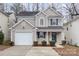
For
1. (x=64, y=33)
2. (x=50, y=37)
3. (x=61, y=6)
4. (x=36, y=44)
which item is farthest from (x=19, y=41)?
(x=61, y=6)

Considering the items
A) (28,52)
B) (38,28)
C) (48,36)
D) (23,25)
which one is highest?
(23,25)

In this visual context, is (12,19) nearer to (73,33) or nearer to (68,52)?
(73,33)

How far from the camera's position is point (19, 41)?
2994 centimetres

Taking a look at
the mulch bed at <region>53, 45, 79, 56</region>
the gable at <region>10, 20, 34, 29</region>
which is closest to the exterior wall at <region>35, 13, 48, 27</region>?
the gable at <region>10, 20, 34, 29</region>

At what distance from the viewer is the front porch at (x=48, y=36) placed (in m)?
31.0

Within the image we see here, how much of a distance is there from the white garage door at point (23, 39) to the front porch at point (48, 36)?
49.3 inches

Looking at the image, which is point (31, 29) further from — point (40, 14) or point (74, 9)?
point (74, 9)

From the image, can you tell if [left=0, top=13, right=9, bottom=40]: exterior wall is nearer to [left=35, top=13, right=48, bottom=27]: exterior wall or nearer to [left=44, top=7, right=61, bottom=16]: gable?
[left=35, top=13, right=48, bottom=27]: exterior wall

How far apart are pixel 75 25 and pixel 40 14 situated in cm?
648

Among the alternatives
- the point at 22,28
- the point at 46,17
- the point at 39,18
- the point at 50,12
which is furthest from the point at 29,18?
the point at 50,12

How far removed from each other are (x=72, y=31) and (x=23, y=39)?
21.3 ft

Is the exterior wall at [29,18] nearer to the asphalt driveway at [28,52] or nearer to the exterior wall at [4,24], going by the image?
the exterior wall at [4,24]

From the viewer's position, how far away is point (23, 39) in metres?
29.7

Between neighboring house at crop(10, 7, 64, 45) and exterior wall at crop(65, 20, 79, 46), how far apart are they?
1150 mm
